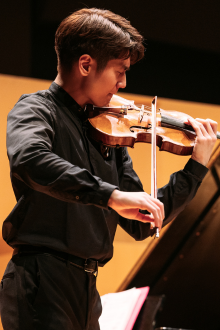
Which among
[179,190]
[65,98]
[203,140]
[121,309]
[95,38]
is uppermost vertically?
[95,38]

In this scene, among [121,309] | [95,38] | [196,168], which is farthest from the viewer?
[121,309]

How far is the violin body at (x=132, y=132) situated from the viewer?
3.40 ft

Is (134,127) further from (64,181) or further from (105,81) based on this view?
(64,181)

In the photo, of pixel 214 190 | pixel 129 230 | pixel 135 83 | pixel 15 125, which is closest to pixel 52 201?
pixel 15 125

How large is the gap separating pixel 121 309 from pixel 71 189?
97 cm

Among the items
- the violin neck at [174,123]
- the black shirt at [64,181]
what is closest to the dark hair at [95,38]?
the black shirt at [64,181]

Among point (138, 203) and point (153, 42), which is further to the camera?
point (153, 42)

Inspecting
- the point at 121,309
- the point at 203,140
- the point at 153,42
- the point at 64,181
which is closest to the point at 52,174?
the point at 64,181

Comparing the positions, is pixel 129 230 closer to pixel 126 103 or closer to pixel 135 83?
pixel 126 103

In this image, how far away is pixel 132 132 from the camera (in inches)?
43.5

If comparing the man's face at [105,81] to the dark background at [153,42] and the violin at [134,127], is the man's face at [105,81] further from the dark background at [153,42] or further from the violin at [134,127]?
the dark background at [153,42]

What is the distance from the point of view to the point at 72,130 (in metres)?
0.99

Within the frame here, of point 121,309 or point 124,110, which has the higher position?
point 124,110

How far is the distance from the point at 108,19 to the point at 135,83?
92 cm
